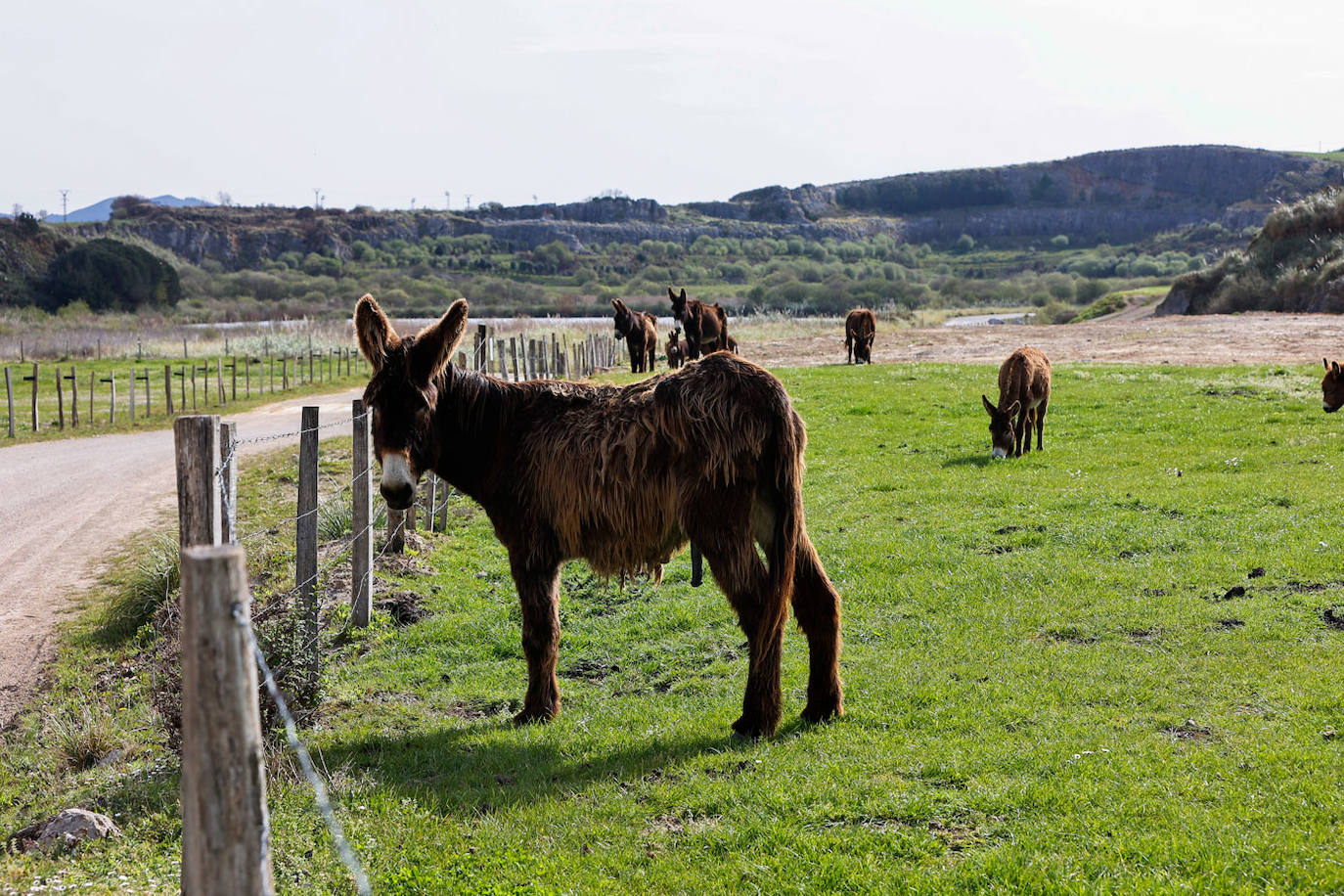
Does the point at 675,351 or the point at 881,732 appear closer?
the point at 881,732

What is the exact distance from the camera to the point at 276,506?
14359mm

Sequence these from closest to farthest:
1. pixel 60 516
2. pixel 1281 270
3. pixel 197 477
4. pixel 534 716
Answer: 1. pixel 197 477
2. pixel 534 716
3. pixel 60 516
4. pixel 1281 270

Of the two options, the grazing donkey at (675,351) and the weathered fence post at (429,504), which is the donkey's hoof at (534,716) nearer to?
the weathered fence post at (429,504)

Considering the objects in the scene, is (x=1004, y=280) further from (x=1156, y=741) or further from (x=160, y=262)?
(x=1156, y=741)

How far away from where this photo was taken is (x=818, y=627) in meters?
6.07

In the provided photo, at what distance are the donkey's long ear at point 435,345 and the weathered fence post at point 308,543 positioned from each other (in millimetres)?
2455

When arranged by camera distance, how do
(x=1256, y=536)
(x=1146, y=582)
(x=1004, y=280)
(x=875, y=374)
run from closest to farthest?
(x=1146, y=582)
(x=1256, y=536)
(x=875, y=374)
(x=1004, y=280)

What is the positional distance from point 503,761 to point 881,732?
7.40 feet

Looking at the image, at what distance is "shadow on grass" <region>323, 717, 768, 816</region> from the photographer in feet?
17.5

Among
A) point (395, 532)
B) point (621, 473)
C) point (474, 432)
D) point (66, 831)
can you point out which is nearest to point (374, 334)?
point (474, 432)

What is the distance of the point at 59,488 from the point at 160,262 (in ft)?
239

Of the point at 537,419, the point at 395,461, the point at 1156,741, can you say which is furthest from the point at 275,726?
the point at 1156,741

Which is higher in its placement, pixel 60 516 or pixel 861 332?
pixel 861 332

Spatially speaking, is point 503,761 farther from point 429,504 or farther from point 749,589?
point 429,504
